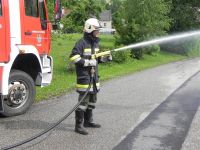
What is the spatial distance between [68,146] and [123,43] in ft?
68.9

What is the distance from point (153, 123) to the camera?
8.88 meters

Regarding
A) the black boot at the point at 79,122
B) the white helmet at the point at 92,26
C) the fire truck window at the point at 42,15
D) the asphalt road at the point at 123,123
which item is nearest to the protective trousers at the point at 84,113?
the black boot at the point at 79,122

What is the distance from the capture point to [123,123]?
8820 millimetres

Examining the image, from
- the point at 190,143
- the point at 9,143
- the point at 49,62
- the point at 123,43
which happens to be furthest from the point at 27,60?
the point at 123,43

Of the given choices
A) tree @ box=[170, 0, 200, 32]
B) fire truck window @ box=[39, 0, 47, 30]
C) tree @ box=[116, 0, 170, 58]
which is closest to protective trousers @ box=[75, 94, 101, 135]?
fire truck window @ box=[39, 0, 47, 30]

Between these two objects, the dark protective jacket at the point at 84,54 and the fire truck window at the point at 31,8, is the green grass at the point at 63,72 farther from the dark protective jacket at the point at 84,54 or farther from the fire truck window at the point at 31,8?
the dark protective jacket at the point at 84,54

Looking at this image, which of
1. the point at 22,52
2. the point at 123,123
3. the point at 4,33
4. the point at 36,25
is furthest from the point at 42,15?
the point at 123,123

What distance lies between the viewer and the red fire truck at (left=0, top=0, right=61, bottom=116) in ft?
28.8

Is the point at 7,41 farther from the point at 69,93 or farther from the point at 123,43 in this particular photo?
the point at 123,43

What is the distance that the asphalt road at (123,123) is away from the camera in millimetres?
7250

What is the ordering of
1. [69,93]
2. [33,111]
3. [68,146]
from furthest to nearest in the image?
[69,93], [33,111], [68,146]

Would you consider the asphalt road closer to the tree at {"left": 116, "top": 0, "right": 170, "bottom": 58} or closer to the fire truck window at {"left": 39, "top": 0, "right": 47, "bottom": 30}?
the fire truck window at {"left": 39, "top": 0, "right": 47, "bottom": 30}

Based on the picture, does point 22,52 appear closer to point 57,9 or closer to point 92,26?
point 57,9

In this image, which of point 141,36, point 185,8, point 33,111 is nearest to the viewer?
point 33,111
